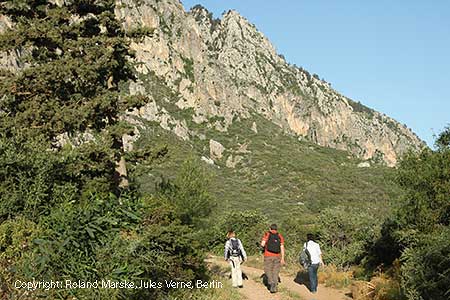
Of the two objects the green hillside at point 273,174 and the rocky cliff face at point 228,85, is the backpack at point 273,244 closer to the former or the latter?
the green hillside at point 273,174

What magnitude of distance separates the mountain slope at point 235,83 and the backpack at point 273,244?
60962 mm

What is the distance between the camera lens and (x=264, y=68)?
471ft

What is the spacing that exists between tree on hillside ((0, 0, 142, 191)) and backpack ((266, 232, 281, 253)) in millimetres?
4520

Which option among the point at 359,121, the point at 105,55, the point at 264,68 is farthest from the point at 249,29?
the point at 105,55

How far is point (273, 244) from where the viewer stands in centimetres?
1306

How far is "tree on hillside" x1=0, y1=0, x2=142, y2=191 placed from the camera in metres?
12.3

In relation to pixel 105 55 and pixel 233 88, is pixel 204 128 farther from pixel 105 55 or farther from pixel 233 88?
pixel 105 55

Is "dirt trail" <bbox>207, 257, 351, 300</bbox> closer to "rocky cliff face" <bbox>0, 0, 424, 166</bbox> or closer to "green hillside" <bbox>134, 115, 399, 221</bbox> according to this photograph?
"green hillside" <bbox>134, 115, 399, 221</bbox>

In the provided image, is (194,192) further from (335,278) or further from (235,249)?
(235,249)

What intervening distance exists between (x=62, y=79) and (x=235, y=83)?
109 m

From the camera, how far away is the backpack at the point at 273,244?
42.8 ft

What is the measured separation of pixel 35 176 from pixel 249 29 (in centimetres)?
14652

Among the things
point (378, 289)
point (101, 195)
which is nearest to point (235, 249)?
point (378, 289)

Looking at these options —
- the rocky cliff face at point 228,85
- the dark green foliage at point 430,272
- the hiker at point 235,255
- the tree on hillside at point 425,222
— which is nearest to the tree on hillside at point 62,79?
the hiker at point 235,255
